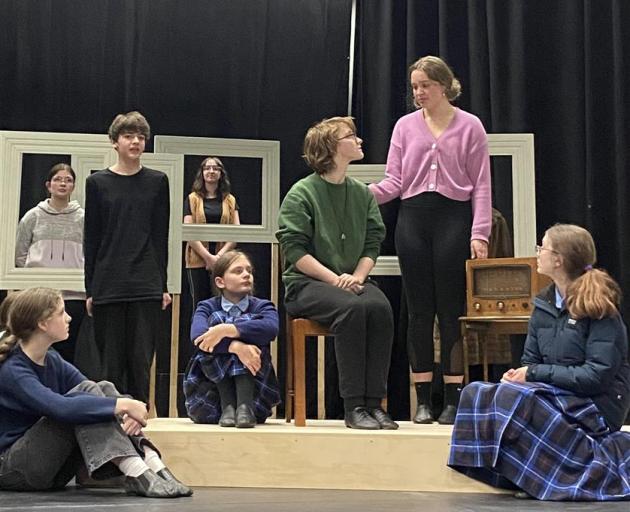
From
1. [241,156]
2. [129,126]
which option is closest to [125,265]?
[129,126]

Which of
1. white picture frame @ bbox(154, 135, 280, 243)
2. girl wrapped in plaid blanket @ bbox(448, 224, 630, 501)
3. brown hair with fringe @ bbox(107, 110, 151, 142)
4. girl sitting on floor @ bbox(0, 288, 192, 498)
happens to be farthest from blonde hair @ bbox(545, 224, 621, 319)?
white picture frame @ bbox(154, 135, 280, 243)

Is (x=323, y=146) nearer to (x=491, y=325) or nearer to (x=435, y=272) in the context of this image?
(x=435, y=272)

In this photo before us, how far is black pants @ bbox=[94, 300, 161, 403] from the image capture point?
12.0 feet

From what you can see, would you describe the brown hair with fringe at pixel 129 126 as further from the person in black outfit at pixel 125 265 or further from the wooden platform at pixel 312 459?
the wooden platform at pixel 312 459

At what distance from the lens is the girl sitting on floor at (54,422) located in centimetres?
266

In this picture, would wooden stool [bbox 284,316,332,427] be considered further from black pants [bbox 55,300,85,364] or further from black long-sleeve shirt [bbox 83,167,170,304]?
black pants [bbox 55,300,85,364]

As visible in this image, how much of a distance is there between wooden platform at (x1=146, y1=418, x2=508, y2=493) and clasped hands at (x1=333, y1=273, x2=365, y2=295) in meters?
0.57

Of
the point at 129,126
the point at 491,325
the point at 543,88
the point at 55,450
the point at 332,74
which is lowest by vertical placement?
the point at 55,450

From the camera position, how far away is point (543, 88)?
15.7 ft

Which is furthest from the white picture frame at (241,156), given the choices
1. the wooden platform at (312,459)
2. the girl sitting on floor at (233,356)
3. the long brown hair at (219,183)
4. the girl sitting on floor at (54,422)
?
the girl sitting on floor at (54,422)

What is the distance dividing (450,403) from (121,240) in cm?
146

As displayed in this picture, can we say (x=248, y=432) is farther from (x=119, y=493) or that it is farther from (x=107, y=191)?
(x=107, y=191)

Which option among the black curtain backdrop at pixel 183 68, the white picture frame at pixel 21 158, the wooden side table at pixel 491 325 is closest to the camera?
the wooden side table at pixel 491 325

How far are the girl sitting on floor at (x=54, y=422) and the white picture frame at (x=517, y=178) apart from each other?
Answer: 2033 mm
